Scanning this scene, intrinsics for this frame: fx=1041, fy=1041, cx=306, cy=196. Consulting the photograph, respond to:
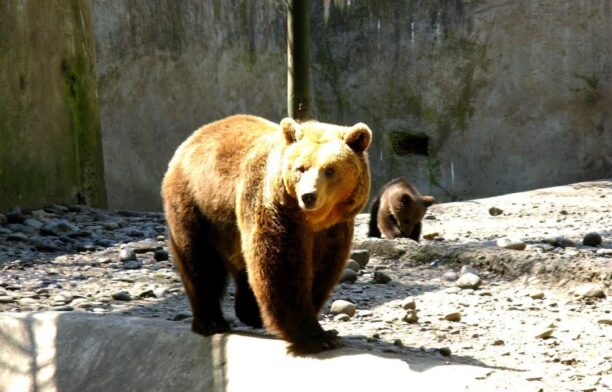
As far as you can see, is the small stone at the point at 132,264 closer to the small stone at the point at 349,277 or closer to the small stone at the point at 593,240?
the small stone at the point at 349,277

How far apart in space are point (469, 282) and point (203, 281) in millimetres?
2331

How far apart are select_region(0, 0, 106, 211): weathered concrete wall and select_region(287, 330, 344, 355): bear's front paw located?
596 centimetres

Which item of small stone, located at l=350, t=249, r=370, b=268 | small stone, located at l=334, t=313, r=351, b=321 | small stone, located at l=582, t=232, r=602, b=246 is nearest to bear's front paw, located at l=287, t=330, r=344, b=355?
small stone, located at l=334, t=313, r=351, b=321

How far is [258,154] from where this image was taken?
5.27 meters

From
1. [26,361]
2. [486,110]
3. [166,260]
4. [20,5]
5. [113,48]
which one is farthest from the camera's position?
[486,110]

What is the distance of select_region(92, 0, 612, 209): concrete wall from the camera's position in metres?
14.7

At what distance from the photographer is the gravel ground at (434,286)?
5.54 metres

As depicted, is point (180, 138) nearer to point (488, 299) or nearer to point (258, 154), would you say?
point (488, 299)

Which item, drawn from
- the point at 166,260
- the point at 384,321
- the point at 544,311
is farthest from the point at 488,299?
the point at 166,260

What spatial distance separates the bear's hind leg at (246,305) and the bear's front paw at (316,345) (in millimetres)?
939

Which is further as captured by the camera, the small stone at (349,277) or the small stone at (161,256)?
the small stone at (161,256)

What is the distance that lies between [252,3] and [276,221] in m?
11.5

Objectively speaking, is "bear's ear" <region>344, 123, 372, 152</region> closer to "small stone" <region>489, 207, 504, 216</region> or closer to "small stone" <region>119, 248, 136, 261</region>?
"small stone" <region>119, 248, 136, 261</region>

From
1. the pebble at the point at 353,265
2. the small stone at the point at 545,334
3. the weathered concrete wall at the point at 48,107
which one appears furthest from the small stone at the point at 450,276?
the weathered concrete wall at the point at 48,107
